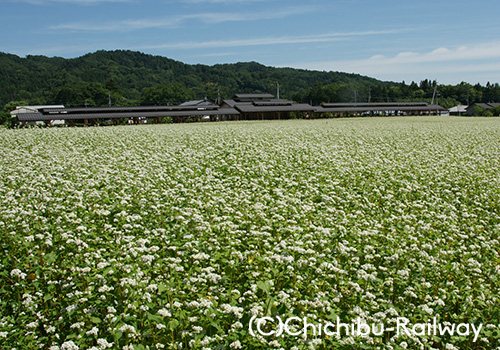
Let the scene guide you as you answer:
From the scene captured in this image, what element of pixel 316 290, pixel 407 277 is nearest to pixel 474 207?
pixel 407 277

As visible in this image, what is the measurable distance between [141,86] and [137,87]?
2.52m

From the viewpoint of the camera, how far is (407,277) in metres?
5.23

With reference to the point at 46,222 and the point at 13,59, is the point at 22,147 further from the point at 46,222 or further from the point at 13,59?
the point at 13,59

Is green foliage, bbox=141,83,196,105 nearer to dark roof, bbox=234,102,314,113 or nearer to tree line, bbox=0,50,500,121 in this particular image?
tree line, bbox=0,50,500,121

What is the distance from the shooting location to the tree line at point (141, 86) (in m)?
114

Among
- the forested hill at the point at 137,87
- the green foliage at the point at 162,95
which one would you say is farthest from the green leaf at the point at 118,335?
the green foliage at the point at 162,95

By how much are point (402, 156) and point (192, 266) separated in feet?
42.7

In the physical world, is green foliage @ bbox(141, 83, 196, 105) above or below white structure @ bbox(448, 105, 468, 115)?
above

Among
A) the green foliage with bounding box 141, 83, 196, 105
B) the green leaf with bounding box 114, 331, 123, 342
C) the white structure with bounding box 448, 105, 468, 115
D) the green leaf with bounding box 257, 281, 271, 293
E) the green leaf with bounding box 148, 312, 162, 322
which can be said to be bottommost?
the green leaf with bounding box 114, 331, 123, 342

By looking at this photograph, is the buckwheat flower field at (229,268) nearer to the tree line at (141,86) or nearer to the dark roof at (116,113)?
Answer: the dark roof at (116,113)

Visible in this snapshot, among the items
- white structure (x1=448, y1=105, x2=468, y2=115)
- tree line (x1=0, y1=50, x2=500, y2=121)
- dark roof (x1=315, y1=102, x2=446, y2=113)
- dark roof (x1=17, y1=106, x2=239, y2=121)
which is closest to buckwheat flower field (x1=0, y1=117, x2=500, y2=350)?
dark roof (x1=17, y1=106, x2=239, y2=121)

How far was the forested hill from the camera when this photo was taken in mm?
114688

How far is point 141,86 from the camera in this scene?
514 ft

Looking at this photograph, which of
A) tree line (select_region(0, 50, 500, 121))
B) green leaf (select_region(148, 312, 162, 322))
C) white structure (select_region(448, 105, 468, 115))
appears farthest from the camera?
tree line (select_region(0, 50, 500, 121))
